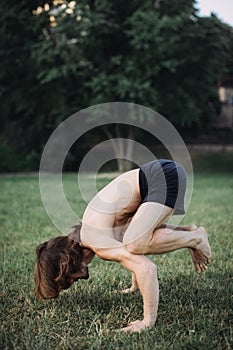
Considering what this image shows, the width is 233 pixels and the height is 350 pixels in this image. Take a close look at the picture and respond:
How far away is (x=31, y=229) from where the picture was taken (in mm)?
5355

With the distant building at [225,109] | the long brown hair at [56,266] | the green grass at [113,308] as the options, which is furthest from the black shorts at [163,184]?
the distant building at [225,109]

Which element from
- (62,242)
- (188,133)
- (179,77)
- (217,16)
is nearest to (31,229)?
(62,242)

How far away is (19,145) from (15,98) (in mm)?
1574

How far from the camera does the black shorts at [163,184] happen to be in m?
2.74

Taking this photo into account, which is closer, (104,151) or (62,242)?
(62,242)

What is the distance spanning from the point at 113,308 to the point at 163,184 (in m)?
0.83

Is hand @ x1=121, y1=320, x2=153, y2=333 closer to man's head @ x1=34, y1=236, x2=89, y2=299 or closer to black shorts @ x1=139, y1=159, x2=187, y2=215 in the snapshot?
man's head @ x1=34, y1=236, x2=89, y2=299

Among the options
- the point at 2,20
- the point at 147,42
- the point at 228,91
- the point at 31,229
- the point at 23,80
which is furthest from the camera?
the point at 228,91

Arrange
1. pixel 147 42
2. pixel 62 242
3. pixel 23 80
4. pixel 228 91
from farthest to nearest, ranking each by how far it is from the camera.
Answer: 1. pixel 228 91
2. pixel 23 80
3. pixel 147 42
4. pixel 62 242

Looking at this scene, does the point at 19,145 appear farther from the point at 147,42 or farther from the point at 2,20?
the point at 147,42

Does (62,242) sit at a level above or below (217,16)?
below

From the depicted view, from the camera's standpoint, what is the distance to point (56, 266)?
9.07ft

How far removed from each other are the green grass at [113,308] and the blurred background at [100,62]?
897 centimetres

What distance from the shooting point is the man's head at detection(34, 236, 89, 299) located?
274cm
